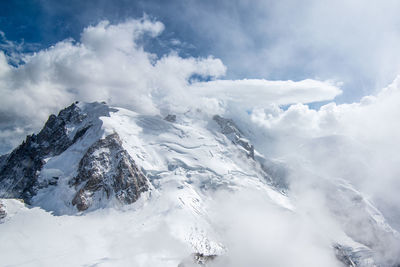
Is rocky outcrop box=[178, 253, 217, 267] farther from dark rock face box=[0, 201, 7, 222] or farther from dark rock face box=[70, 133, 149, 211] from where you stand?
dark rock face box=[0, 201, 7, 222]

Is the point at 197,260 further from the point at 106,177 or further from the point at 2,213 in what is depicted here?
the point at 2,213

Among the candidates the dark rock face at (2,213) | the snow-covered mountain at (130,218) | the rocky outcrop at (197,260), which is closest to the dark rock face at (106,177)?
the snow-covered mountain at (130,218)

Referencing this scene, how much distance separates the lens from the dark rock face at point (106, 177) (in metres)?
135

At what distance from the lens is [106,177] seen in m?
143

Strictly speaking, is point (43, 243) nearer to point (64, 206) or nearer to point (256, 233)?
point (64, 206)

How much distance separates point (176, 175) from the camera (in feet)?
611

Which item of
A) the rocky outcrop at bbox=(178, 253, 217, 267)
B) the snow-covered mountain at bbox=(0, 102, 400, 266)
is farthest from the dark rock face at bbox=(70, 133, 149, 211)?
the rocky outcrop at bbox=(178, 253, 217, 267)

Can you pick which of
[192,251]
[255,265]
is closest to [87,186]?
[192,251]

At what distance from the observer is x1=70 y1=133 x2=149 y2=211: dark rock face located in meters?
135

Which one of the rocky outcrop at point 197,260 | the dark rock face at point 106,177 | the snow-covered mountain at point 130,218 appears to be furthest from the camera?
the dark rock face at point 106,177

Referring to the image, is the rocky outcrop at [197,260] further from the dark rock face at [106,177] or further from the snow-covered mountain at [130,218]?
the dark rock face at [106,177]

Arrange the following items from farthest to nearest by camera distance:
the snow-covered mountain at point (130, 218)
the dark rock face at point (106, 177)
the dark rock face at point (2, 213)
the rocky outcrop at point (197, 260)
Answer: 1. the dark rock face at point (106, 177)
2. the dark rock face at point (2, 213)
3. the rocky outcrop at point (197, 260)
4. the snow-covered mountain at point (130, 218)

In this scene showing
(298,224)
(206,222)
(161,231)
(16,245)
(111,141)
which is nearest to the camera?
(16,245)

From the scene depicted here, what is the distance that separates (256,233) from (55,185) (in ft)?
376
